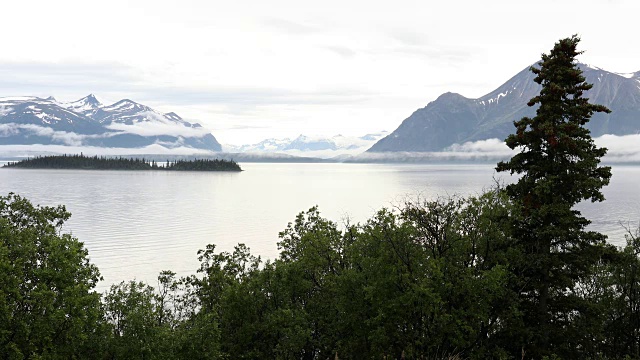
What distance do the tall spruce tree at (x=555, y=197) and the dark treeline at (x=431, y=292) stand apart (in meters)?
0.09

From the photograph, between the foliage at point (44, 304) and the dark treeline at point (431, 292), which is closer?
the foliage at point (44, 304)

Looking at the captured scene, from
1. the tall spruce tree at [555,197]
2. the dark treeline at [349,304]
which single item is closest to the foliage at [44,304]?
the dark treeline at [349,304]

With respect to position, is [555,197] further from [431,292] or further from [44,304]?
[44,304]

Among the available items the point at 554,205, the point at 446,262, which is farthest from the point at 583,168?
the point at 446,262

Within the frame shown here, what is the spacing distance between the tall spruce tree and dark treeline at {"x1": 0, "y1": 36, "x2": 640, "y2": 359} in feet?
0.29

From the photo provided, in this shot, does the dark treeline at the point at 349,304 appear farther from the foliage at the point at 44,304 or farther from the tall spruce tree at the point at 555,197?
the tall spruce tree at the point at 555,197

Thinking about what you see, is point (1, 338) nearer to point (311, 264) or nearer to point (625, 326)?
point (311, 264)

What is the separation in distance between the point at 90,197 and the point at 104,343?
175263mm

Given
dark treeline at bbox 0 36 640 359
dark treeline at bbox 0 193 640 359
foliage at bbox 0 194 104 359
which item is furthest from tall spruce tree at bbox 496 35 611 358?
foliage at bbox 0 194 104 359

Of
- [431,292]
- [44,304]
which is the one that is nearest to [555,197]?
[431,292]

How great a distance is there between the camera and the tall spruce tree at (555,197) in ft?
100

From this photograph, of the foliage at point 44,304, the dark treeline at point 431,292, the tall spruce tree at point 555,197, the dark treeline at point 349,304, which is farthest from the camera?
the tall spruce tree at point 555,197

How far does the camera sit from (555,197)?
3080 centimetres

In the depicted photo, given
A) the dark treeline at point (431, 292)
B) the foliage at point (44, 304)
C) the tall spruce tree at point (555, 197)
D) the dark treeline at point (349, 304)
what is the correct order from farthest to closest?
the tall spruce tree at point (555, 197), the dark treeline at point (431, 292), the dark treeline at point (349, 304), the foliage at point (44, 304)
